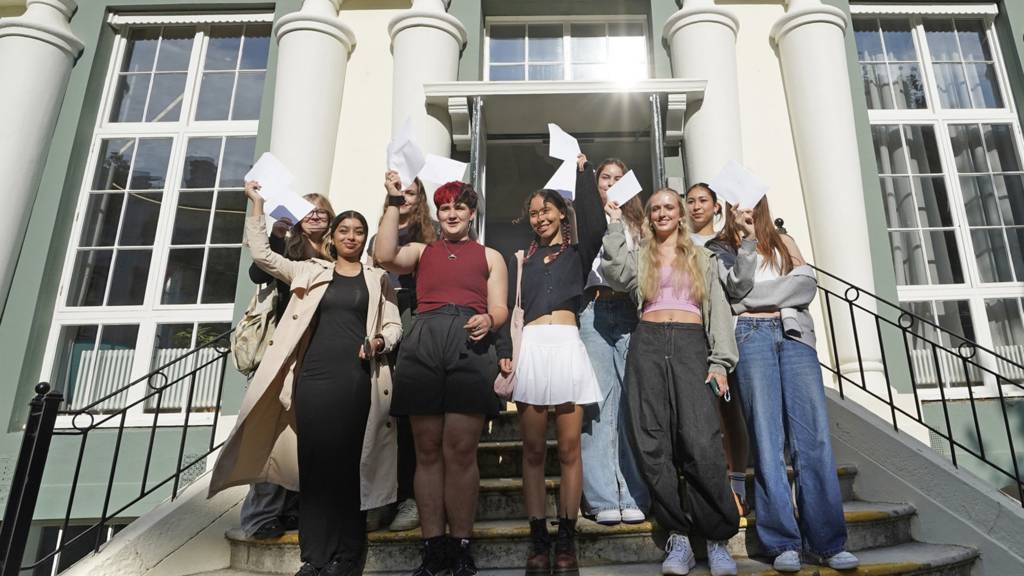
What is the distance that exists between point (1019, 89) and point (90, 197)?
9.42m

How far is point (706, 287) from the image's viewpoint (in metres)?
2.77

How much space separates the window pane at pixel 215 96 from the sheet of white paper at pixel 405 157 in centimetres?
434

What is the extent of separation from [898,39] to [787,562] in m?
6.31

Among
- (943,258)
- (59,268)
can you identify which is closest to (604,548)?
(943,258)

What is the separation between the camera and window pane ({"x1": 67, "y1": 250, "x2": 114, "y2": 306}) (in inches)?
219

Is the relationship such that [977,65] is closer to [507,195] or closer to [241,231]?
[507,195]

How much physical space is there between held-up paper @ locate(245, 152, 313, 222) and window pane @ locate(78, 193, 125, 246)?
3719 mm

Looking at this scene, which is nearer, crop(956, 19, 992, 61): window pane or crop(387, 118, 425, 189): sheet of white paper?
crop(387, 118, 425, 189): sheet of white paper

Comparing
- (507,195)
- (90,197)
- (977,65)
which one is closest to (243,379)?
(90,197)

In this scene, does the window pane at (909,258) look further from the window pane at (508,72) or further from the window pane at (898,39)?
the window pane at (508,72)

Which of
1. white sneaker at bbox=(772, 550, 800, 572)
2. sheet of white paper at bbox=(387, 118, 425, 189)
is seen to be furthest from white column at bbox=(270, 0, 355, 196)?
white sneaker at bbox=(772, 550, 800, 572)

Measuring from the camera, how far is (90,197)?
5832 mm

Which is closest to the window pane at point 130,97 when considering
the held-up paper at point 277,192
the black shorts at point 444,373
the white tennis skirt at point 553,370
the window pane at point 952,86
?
the held-up paper at point 277,192

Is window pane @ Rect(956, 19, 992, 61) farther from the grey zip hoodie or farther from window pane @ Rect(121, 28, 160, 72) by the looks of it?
window pane @ Rect(121, 28, 160, 72)
